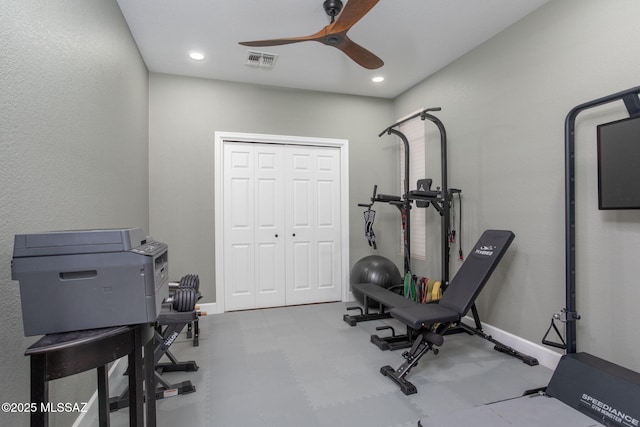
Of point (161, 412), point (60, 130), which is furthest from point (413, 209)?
point (60, 130)

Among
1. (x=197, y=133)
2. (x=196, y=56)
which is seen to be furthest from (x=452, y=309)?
(x=196, y=56)

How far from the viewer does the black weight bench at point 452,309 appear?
8.15 feet

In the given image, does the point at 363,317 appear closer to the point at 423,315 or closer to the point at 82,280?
the point at 423,315

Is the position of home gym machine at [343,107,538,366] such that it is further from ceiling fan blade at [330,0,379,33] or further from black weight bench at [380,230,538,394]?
ceiling fan blade at [330,0,379,33]

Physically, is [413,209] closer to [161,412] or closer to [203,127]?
[203,127]

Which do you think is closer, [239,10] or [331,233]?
[239,10]

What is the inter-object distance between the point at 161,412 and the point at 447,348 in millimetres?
2451

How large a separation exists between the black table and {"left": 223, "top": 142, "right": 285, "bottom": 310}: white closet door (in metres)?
2.85

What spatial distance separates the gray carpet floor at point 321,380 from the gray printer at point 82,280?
119cm

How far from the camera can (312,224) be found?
465 cm

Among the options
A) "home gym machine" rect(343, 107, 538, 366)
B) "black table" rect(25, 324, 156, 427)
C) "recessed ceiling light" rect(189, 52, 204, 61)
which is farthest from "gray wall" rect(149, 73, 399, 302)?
"black table" rect(25, 324, 156, 427)

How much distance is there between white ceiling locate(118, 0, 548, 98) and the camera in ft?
9.00

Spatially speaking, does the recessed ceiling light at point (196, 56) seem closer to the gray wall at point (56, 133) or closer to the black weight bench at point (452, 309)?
the gray wall at point (56, 133)

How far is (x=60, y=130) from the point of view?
1.71 m
